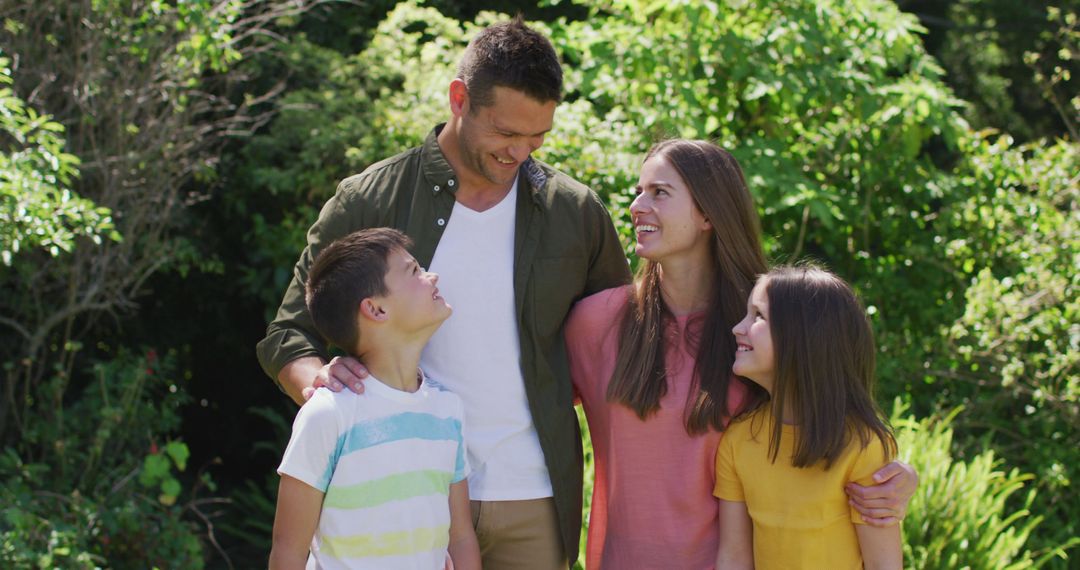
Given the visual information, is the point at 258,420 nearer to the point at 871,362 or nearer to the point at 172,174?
the point at 172,174

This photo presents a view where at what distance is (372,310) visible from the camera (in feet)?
8.43

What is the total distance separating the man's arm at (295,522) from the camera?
242cm

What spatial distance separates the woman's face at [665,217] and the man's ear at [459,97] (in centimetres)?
48

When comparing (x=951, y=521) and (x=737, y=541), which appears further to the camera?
(x=951, y=521)

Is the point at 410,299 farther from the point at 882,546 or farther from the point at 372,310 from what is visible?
the point at 882,546

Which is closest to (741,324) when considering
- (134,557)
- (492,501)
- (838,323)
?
(838,323)

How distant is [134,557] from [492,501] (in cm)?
256

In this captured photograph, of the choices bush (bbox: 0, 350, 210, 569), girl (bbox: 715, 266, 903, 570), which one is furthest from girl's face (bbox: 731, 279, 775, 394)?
bush (bbox: 0, 350, 210, 569)

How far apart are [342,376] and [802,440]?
3.34 feet

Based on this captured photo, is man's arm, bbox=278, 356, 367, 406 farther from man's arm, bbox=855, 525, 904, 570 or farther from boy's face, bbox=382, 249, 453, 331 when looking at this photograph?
man's arm, bbox=855, 525, 904, 570

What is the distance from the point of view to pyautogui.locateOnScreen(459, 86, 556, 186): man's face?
2752 mm

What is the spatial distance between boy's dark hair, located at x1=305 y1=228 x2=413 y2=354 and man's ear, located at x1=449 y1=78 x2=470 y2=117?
40cm

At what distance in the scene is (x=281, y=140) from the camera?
5.73 m

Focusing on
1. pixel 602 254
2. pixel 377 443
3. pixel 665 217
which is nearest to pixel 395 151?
pixel 602 254
